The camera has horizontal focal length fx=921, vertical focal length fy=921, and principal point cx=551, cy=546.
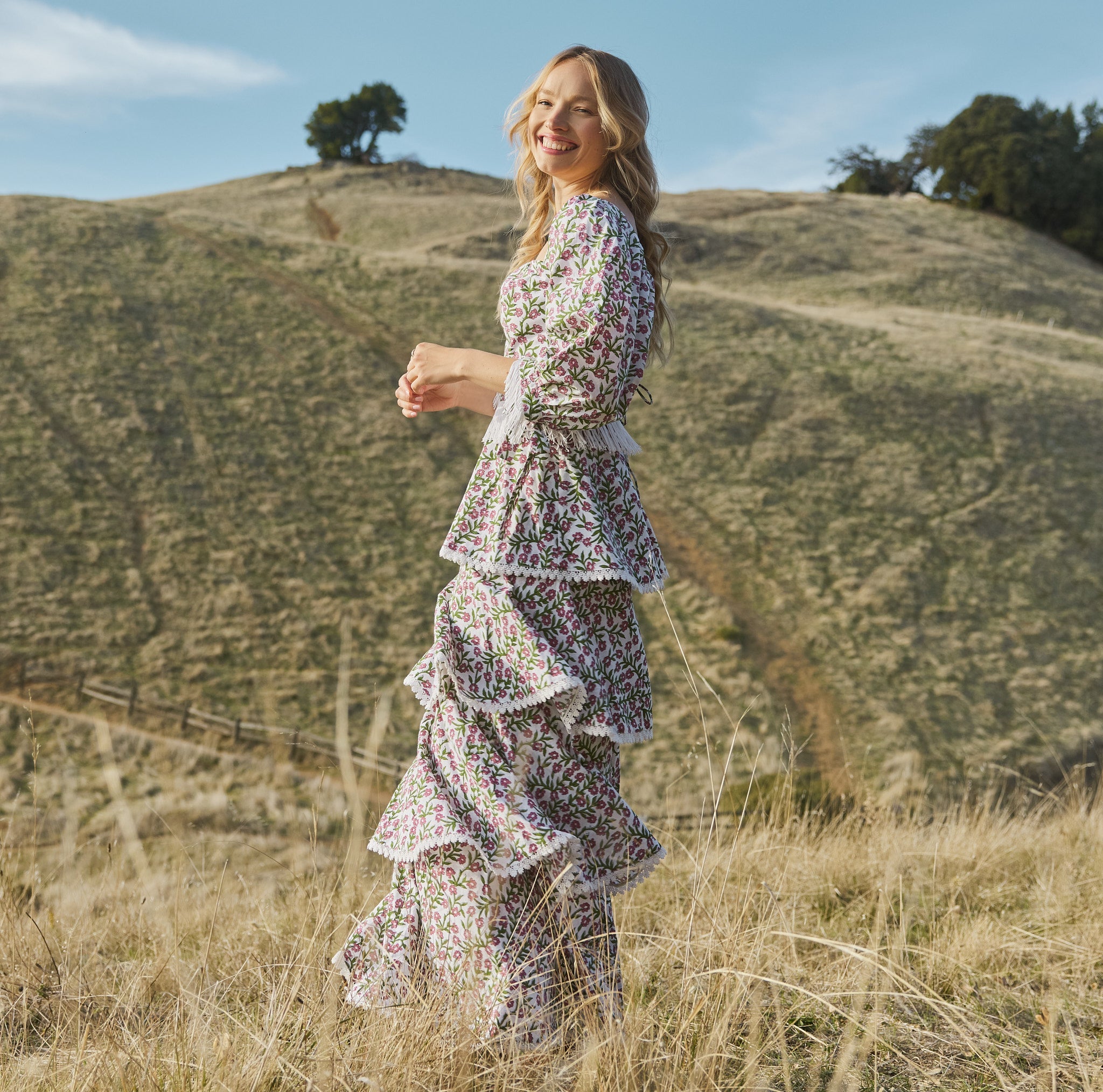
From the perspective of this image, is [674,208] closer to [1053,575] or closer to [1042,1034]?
[1053,575]

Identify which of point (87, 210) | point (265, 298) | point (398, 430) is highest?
→ point (87, 210)

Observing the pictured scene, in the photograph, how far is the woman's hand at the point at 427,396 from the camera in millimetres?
2408

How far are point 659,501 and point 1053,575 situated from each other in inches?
209

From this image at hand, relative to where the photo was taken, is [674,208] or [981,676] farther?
[674,208]

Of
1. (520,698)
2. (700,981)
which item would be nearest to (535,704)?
(520,698)

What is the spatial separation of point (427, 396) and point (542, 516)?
49 centimetres

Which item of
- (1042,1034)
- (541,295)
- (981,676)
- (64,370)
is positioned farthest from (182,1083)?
(64,370)

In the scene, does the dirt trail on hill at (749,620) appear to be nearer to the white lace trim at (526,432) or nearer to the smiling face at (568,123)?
the white lace trim at (526,432)

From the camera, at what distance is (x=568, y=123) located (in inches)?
91.6

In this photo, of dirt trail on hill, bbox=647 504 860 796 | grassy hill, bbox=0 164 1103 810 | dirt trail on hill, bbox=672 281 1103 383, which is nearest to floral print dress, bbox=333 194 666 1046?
grassy hill, bbox=0 164 1103 810

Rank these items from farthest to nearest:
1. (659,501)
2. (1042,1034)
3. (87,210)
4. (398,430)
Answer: (87,210), (398,430), (659,501), (1042,1034)

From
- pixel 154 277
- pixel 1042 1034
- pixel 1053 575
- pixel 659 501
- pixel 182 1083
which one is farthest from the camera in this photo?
pixel 154 277

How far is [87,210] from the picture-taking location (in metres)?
19.8

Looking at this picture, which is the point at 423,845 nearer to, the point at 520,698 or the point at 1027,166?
the point at 520,698
